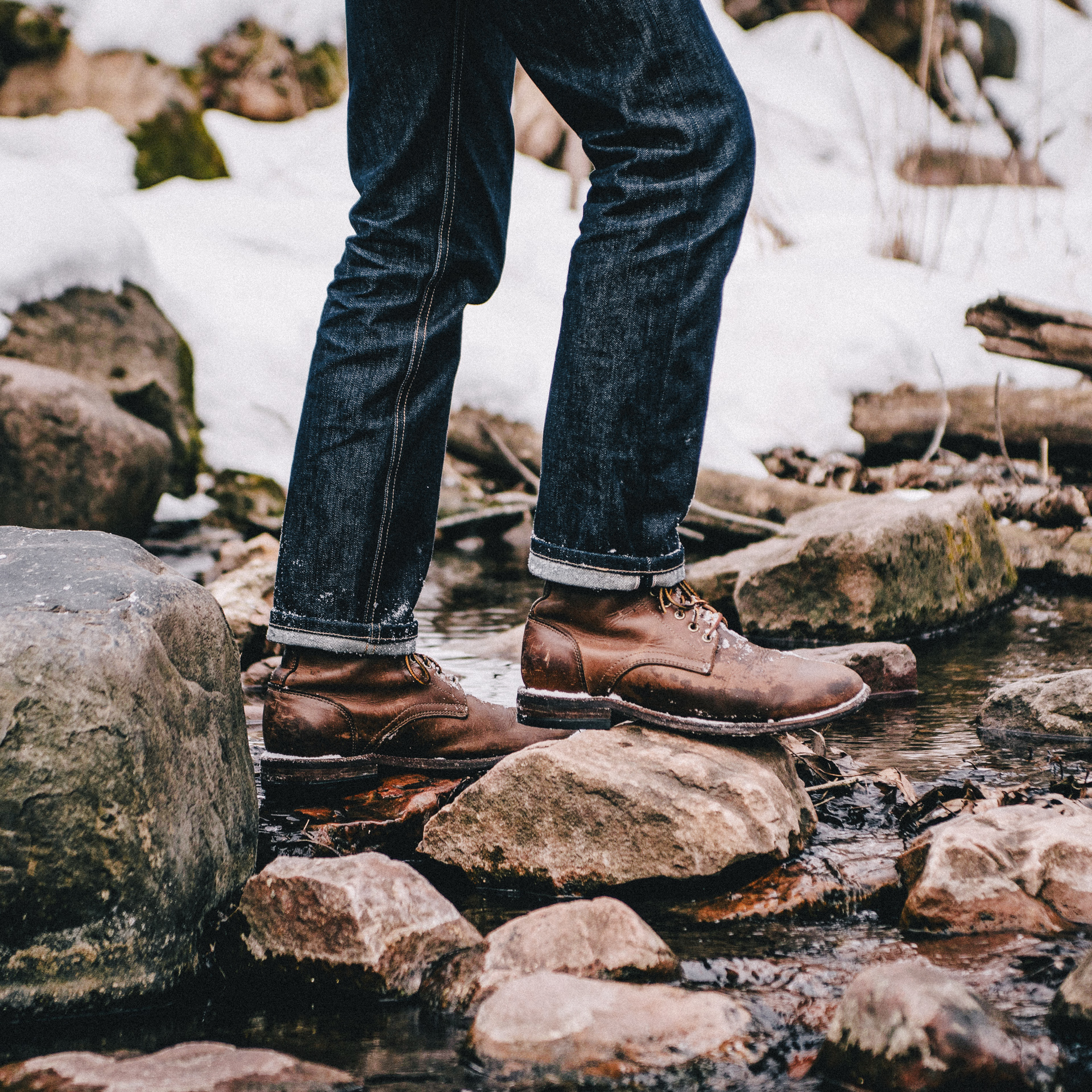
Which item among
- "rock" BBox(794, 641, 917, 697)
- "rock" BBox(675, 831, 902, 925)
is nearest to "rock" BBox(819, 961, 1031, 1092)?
"rock" BBox(675, 831, 902, 925)

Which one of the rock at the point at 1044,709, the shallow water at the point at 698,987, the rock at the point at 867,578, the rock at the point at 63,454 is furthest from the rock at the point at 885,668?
the rock at the point at 63,454

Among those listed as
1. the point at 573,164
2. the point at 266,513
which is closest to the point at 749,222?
the point at 573,164

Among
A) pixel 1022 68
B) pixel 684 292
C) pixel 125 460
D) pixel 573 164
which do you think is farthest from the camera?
pixel 1022 68

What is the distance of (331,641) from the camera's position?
5.56 ft

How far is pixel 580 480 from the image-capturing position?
1.57m

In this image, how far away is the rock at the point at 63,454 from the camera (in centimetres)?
442

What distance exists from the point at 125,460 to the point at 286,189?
4.56m

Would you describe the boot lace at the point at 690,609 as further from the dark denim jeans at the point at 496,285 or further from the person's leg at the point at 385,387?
the person's leg at the point at 385,387

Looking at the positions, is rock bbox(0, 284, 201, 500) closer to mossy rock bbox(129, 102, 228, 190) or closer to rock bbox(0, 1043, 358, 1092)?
mossy rock bbox(129, 102, 228, 190)

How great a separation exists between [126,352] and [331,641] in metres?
4.25

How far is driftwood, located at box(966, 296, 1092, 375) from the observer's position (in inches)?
171

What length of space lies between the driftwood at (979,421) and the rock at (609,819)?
3846 mm

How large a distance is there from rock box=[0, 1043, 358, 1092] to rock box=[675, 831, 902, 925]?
21.6 inches

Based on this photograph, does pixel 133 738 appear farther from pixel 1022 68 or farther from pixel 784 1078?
pixel 1022 68
